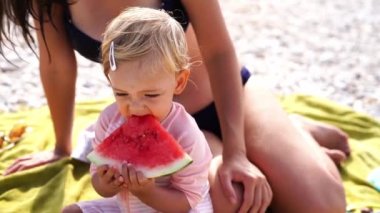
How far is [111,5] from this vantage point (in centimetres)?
314

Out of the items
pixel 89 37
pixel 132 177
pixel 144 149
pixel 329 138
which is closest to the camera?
pixel 132 177

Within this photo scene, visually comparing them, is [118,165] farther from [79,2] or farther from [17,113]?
[17,113]

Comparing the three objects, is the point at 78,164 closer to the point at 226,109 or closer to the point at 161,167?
the point at 226,109

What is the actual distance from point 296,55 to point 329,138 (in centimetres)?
199

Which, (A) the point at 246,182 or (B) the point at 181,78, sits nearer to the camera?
(B) the point at 181,78

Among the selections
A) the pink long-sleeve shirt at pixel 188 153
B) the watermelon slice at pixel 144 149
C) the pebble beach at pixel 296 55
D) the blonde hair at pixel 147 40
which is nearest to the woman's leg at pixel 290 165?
the pink long-sleeve shirt at pixel 188 153

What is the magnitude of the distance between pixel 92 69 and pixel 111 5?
2.25 metres

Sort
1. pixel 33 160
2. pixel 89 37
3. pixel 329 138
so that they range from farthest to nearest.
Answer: pixel 329 138
pixel 33 160
pixel 89 37

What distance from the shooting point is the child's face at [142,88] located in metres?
2.27

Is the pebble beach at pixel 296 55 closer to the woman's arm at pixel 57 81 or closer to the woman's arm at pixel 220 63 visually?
the woman's arm at pixel 57 81

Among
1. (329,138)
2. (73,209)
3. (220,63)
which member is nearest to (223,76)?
(220,63)

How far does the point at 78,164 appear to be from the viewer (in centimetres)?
363

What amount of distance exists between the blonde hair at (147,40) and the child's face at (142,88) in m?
0.03

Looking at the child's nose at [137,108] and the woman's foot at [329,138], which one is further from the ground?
the child's nose at [137,108]
